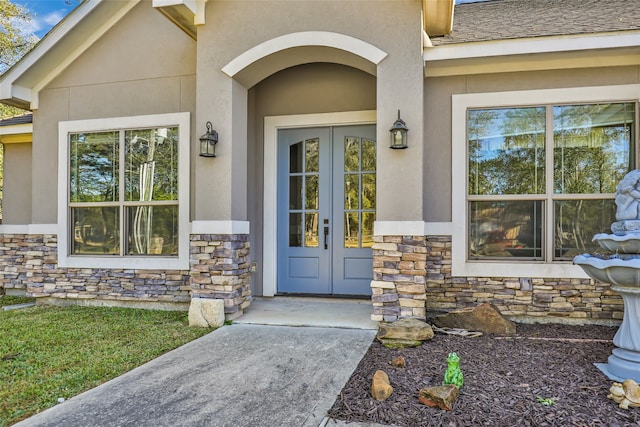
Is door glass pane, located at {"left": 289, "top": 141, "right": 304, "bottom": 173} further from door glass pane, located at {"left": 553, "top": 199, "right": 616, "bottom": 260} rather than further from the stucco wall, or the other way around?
door glass pane, located at {"left": 553, "top": 199, "right": 616, "bottom": 260}

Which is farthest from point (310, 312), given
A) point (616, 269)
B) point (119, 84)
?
point (119, 84)

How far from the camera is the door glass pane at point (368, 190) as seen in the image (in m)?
5.66

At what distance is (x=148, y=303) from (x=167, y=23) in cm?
392

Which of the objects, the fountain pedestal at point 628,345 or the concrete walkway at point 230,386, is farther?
the fountain pedestal at point 628,345

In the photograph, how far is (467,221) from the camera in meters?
4.85

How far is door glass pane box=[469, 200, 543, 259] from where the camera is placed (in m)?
4.74

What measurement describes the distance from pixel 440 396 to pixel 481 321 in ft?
6.60

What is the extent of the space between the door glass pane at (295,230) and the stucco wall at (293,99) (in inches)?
17.1

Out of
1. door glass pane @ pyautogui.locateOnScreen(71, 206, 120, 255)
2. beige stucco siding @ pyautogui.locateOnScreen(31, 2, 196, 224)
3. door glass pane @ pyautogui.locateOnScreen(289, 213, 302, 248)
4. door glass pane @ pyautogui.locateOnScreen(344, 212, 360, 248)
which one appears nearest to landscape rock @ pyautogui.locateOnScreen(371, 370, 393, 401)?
door glass pane @ pyautogui.locateOnScreen(344, 212, 360, 248)

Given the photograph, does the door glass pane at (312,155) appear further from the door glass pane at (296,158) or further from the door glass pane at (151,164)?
the door glass pane at (151,164)

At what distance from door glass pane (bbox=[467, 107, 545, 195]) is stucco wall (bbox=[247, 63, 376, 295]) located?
1480 mm

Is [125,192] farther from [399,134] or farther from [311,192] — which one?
[399,134]

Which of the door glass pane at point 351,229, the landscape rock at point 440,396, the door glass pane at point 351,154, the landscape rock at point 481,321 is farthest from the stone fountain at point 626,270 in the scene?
the door glass pane at point 351,154

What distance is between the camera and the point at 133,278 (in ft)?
18.4
